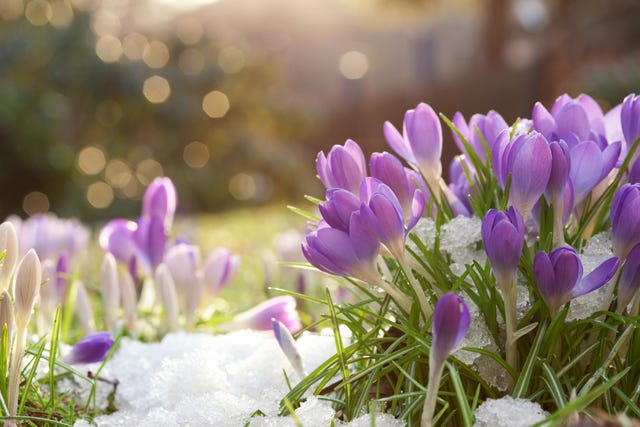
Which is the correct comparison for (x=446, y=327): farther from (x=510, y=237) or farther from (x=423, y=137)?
(x=423, y=137)

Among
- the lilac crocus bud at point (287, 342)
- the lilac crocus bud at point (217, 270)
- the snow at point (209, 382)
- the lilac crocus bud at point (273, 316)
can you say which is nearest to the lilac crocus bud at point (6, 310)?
the snow at point (209, 382)

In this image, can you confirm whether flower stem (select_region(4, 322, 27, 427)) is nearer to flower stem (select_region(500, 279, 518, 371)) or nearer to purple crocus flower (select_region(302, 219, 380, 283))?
purple crocus flower (select_region(302, 219, 380, 283))

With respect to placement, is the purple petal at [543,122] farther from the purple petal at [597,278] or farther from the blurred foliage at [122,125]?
the blurred foliage at [122,125]

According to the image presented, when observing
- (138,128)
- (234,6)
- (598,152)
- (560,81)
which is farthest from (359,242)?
(234,6)

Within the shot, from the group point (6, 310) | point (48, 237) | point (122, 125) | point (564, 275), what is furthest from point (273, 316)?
point (122, 125)

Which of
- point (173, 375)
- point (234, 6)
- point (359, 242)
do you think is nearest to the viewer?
point (359, 242)

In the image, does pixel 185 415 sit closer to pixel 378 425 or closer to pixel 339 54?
pixel 378 425
